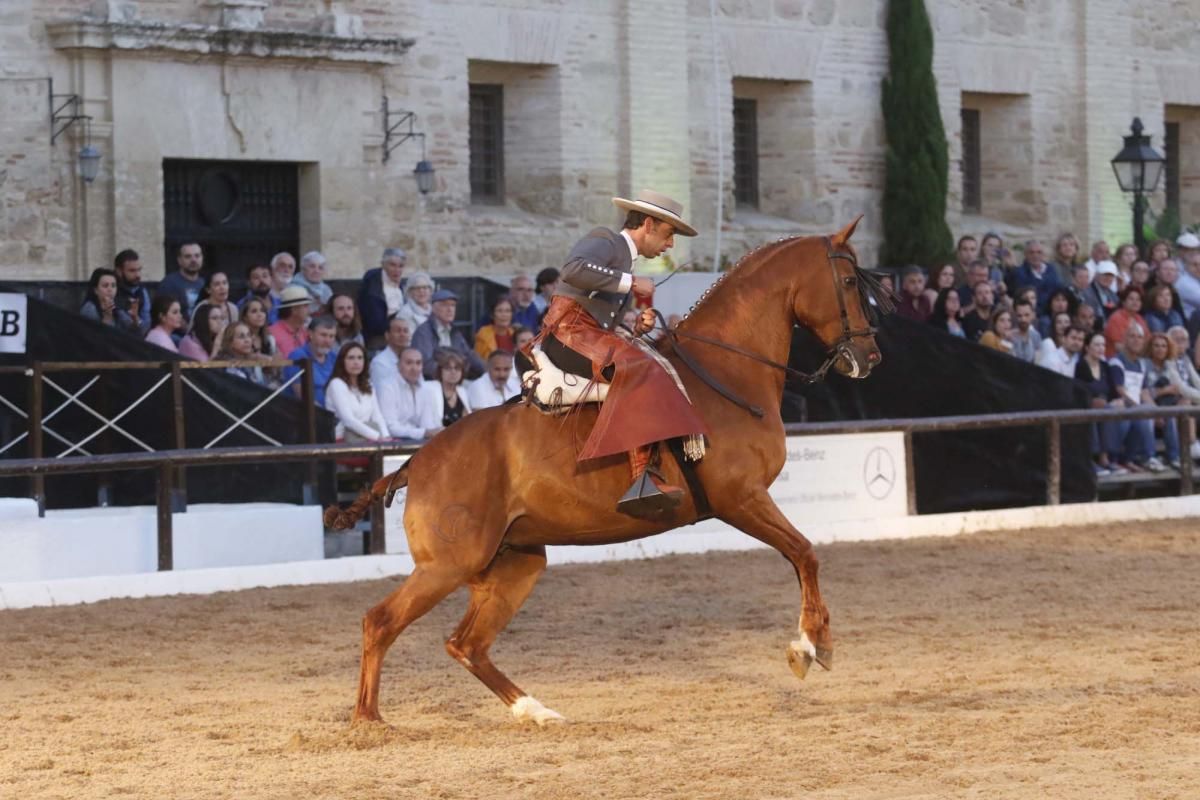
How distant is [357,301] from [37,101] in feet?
13.2

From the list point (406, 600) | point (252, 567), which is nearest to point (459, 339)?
point (252, 567)

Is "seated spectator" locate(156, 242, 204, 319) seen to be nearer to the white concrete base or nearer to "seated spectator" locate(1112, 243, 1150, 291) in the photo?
the white concrete base

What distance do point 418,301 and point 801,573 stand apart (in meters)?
8.66

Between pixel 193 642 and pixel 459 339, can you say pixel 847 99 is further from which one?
pixel 193 642

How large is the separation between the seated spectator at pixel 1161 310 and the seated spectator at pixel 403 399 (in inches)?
330

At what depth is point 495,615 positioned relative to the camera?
9.20 meters

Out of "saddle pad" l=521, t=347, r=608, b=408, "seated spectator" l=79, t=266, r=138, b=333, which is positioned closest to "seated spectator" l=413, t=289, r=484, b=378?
"seated spectator" l=79, t=266, r=138, b=333

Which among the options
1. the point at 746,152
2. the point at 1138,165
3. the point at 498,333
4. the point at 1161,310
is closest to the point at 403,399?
the point at 498,333

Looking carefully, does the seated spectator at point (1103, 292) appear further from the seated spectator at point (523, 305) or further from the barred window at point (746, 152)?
the seated spectator at point (523, 305)

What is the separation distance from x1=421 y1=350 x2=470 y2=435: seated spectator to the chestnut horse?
6001 mm

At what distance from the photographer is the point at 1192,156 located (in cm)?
3184

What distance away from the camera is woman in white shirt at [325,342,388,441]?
15070 mm

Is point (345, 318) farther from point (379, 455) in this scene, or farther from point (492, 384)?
point (379, 455)

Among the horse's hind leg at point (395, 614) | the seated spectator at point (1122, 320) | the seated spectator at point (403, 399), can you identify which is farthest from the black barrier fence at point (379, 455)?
the horse's hind leg at point (395, 614)
